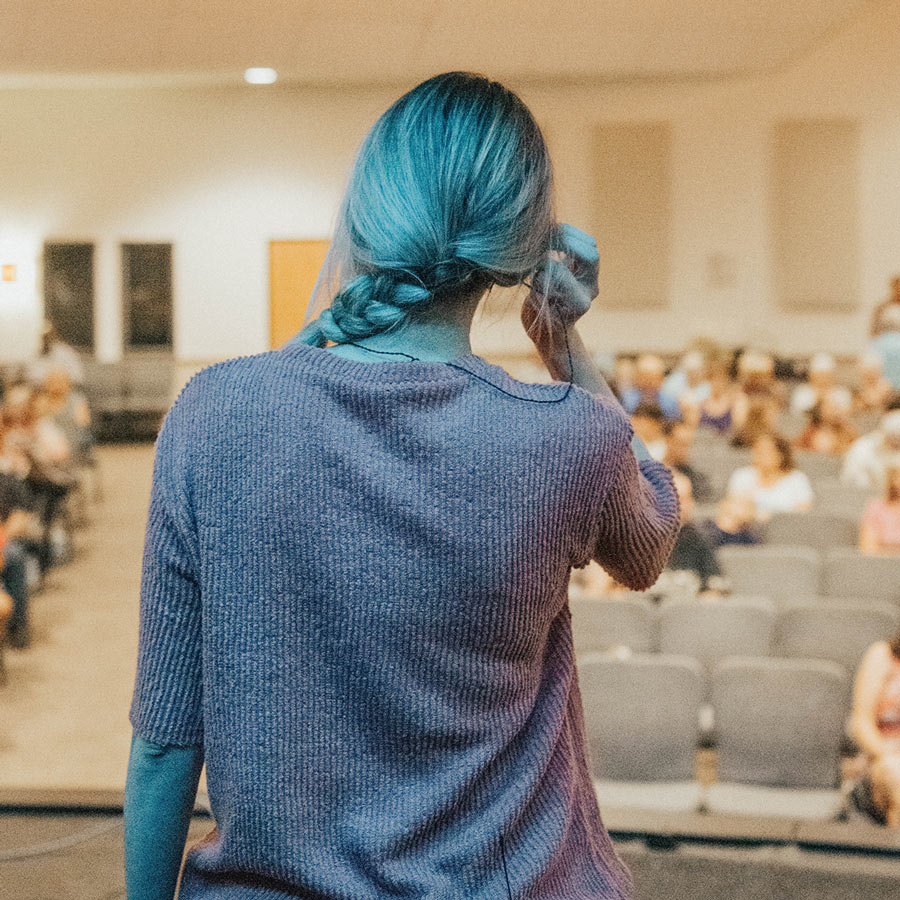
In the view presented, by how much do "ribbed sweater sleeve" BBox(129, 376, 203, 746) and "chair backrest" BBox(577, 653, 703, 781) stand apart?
10.1ft

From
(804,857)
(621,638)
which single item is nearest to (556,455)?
(804,857)

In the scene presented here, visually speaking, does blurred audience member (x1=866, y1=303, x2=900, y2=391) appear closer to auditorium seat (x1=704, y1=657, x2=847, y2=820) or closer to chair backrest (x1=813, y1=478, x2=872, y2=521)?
chair backrest (x1=813, y1=478, x2=872, y2=521)

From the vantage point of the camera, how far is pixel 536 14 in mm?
9109

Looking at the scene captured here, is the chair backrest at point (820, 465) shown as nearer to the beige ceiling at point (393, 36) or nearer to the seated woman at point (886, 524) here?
the seated woman at point (886, 524)

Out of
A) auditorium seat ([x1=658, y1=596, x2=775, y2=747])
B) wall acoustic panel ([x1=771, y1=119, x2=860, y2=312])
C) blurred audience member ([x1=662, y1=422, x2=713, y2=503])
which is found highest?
wall acoustic panel ([x1=771, y1=119, x2=860, y2=312])

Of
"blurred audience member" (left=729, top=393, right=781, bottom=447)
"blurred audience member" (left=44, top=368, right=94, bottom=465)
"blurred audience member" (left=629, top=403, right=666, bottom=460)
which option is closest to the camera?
"blurred audience member" (left=629, top=403, right=666, bottom=460)

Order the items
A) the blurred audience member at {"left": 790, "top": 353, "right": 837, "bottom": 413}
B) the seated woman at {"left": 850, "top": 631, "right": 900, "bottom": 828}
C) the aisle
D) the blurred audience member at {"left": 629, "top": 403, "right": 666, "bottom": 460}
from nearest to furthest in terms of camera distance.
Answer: the seated woman at {"left": 850, "top": 631, "right": 900, "bottom": 828} → the aisle → the blurred audience member at {"left": 629, "top": 403, "right": 666, "bottom": 460} → the blurred audience member at {"left": 790, "top": 353, "right": 837, "bottom": 413}

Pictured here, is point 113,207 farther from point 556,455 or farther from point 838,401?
point 556,455

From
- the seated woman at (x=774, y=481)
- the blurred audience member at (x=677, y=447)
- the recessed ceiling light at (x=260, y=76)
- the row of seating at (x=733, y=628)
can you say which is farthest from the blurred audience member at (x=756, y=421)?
the recessed ceiling light at (x=260, y=76)

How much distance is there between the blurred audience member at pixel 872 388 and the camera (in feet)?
28.8

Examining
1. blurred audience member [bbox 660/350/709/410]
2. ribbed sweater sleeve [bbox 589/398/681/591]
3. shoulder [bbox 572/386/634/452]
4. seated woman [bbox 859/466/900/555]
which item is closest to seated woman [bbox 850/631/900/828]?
seated woman [bbox 859/466/900/555]

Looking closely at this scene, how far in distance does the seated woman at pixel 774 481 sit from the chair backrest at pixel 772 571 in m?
0.92

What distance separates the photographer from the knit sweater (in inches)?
29.6

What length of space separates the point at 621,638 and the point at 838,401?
412 cm
